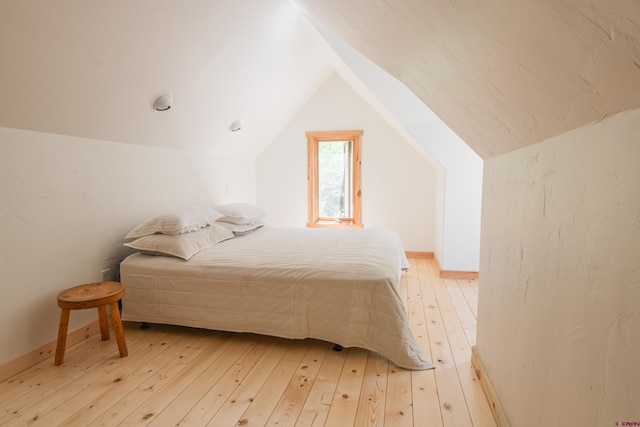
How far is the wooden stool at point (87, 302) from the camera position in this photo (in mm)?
2107

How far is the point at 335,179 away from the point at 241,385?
3838 mm

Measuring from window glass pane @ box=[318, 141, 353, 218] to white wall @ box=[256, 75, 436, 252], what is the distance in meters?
0.24

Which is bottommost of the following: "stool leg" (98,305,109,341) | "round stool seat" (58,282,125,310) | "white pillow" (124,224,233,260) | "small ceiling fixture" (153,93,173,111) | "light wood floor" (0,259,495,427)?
"light wood floor" (0,259,495,427)

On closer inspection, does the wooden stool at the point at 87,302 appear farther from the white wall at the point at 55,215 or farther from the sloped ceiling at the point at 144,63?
the sloped ceiling at the point at 144,63

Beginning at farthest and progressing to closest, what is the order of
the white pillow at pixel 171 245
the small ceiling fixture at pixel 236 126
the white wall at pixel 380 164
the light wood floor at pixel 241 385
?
the white wall at pixel 380 164 → the small ceiling fixture at pixel 236 126 → the white pillow at pixel 171 245 → the light wood floor at pixel 241 385

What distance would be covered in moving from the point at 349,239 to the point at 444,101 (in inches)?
74.1

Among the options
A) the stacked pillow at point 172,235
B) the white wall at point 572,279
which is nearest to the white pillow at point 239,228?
Answer: the stacked pillow at point 172,235

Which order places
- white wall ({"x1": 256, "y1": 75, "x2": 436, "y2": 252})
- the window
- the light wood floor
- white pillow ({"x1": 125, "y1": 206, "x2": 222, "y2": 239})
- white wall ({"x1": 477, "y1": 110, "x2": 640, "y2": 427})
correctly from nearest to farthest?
white wall ({"x1": 477, "y1": 110, "x2": 640, "y2": 427}), the light wood floor, white pillow ({"x1": 125, "y1": 206, "x2": 222, "y2": 239}), white wall ({"x1": 256, "y1": 75, "x2": 436, "y2": 252}), the window

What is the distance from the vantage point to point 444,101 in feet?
5.72

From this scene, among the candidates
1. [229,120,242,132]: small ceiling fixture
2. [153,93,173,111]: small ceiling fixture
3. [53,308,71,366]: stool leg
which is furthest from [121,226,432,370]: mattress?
[229,120,242,132]: small ceiling fixture

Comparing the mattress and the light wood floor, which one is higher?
the mattress

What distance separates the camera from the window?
5324 mm

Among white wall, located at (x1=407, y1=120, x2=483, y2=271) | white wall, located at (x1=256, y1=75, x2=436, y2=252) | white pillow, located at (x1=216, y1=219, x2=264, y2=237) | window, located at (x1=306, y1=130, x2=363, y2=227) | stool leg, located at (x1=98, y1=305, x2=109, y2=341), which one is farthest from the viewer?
window, located at (x1=306, y1=130, x2=363, y2=227)

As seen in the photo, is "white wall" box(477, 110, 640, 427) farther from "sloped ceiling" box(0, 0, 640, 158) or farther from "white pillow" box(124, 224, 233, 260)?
"white pillow" box(124, 224, 233, 260)
